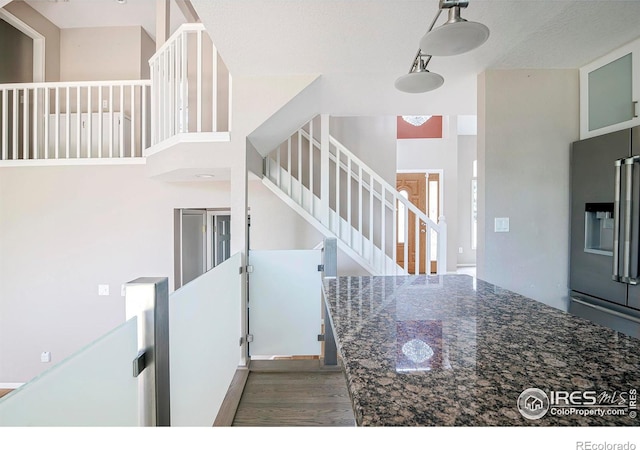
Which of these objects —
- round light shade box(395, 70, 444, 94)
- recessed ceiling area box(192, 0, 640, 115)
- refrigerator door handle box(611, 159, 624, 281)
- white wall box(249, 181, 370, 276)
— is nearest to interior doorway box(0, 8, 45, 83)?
Answer: white wall box(249, 181, 370, 276)

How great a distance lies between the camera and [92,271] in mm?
3662

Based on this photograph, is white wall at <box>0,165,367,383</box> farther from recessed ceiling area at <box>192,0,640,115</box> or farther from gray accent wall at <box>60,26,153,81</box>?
recessed ceiling area at <box>192,0,640,115</box>

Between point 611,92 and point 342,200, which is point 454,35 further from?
point 342,200

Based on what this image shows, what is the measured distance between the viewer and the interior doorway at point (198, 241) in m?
3.76

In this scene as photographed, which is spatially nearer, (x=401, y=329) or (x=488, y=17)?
(x=401, y=329)

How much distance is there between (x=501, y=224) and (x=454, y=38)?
5.67 ft

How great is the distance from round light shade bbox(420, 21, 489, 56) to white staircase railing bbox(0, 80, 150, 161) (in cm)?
324

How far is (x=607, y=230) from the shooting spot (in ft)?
7.03

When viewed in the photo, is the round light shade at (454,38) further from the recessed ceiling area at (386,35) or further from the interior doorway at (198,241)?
the interior doorway at (198,241)

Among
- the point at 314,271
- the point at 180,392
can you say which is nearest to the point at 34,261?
the point at 314,271

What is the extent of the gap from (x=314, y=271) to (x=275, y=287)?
0.37 meters

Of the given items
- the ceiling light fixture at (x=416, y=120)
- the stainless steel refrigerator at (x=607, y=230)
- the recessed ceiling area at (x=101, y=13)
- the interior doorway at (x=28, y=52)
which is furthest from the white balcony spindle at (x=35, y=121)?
the ceiling light fixture at (x=416, y=120)

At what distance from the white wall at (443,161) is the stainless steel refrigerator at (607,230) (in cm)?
388

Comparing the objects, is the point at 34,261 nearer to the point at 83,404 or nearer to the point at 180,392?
the point at 180,392
